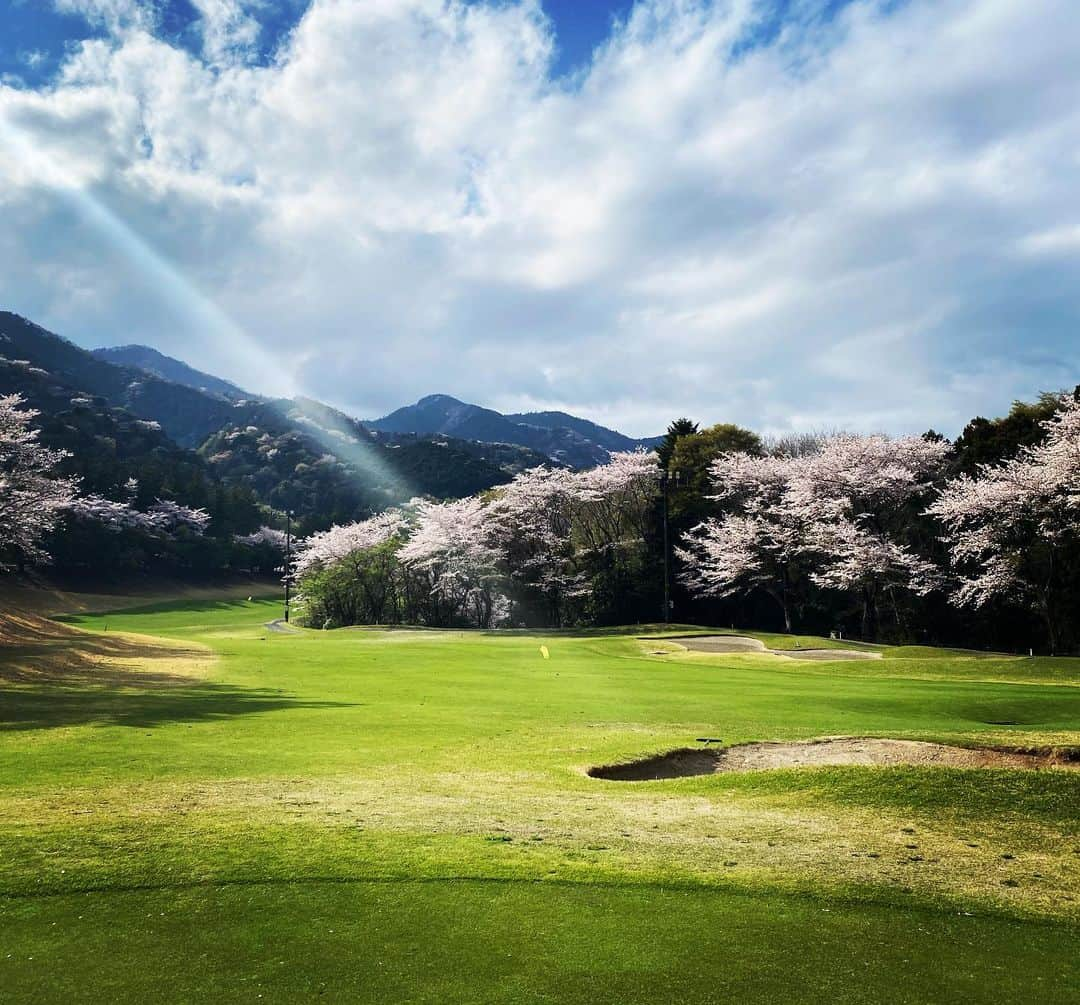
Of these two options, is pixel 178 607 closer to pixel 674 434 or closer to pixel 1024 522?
pixel 674 434

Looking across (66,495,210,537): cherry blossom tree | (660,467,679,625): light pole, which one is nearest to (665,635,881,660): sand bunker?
(660,467,679,625): light pole

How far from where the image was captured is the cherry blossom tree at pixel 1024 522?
37.8m

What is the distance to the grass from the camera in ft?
15.8

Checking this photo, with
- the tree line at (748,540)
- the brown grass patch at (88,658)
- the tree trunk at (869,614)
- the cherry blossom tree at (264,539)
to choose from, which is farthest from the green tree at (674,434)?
the cherry blossom tree at (264,539)

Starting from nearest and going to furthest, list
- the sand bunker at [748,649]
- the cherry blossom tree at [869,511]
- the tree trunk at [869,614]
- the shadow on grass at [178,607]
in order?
1. the sand bunker at [748,649]
2. the cherry blossom tree at [869,511]
3. the tree trunk at [869,614]
4. the shadow on grass at [178,607]

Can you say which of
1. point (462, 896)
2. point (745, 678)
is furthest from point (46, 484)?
point (462, 896)

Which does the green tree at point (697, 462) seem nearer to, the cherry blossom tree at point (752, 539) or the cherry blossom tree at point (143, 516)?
the cherry blossom tree at point (752, 539)

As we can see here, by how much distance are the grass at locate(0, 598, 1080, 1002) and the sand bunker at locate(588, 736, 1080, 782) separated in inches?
19.1

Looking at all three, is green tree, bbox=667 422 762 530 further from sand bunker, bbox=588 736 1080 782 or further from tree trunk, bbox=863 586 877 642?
sand bunker, bbox=588 736 1080 782

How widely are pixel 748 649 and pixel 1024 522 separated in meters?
15.6

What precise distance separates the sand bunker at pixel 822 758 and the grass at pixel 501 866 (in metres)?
0.49

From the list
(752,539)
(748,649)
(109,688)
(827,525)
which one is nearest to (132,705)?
(109,688)

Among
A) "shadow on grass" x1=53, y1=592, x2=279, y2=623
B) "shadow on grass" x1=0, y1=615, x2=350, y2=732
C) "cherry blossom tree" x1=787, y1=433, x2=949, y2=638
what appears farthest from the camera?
"shadow on grass" x1=53, y1=592, x2=279, y2=623

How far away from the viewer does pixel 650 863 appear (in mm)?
6902
